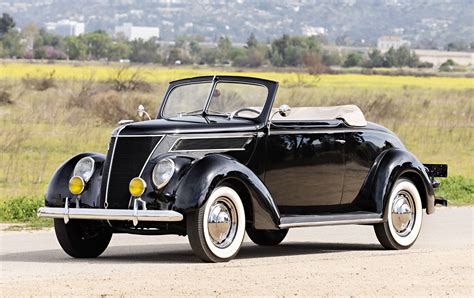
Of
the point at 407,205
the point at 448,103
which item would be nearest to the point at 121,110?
the point at 448,103

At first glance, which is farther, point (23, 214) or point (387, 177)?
point (23, 214)

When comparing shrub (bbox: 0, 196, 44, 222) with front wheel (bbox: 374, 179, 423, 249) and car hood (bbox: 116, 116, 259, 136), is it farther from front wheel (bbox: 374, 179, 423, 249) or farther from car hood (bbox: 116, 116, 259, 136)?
front wheel (bbox: 374, 179, 423, 249)

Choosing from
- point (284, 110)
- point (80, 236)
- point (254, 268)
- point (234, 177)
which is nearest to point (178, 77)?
point (284, 110)

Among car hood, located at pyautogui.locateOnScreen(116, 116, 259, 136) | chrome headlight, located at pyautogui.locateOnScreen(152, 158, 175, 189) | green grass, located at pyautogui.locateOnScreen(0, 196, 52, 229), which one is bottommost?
green grass, located at pyautogui.locateOnScreen(0, 196, 52, 229)

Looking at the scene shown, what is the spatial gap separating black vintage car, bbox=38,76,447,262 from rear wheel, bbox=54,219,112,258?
1 cm

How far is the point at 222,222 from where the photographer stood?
12.0m

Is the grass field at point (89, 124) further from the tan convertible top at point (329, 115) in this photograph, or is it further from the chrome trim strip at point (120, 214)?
the chrome trim strip at point (120, 214)

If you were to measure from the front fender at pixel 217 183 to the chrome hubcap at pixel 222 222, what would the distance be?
23 centimetres

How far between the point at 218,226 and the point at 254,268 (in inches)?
22.4

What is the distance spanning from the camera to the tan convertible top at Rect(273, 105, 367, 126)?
1359 cm

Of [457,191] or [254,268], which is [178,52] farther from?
[254,268]

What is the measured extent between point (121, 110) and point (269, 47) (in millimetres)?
95432

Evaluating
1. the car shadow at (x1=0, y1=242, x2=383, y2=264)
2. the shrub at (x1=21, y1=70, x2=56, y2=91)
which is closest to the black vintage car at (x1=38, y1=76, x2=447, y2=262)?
the car shadow at (x1=0, y1=242, x2=383, y2=264)

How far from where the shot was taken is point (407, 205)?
45.5 ft
